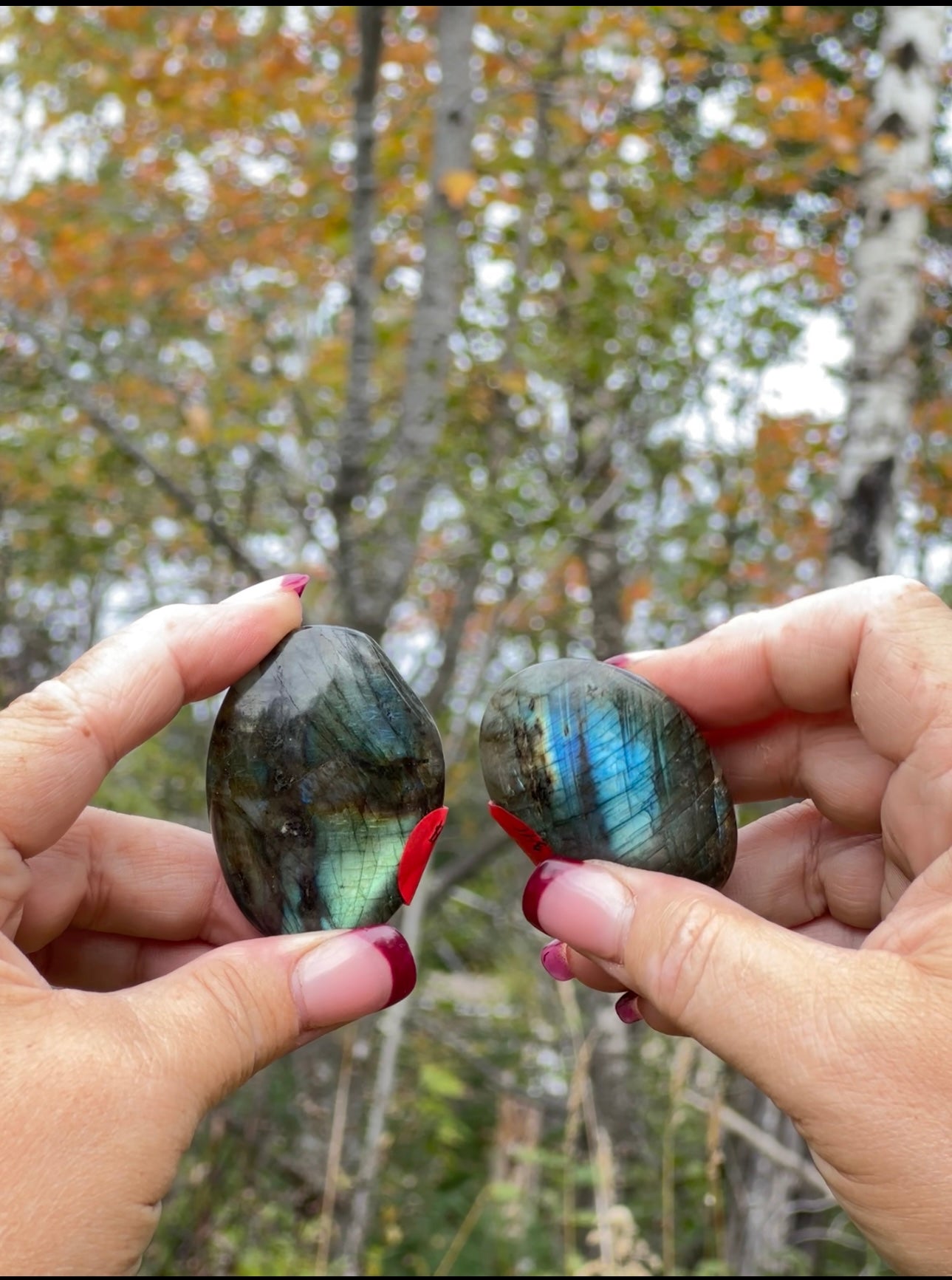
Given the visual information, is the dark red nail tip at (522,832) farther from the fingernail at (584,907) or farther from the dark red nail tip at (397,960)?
the dark red nail tip at (397,960)

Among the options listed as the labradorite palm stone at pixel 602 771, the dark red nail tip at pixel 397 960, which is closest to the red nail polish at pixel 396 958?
the dark red nail tip at pixel 397 960

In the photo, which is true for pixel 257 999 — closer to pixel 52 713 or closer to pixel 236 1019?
pixel 236 1019

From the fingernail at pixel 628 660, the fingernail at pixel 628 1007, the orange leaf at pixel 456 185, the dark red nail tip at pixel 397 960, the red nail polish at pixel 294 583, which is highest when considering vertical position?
the orange leaf at pixel 456 185

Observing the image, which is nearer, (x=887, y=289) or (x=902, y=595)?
(x=902, y=595)

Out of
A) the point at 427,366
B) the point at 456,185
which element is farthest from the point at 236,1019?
the point at 456,185

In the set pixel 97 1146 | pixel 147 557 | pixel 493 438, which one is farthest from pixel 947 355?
pixel 97 1146

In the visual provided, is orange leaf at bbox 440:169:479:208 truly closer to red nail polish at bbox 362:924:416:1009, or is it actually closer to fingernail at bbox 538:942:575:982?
fingernail at bbox 538:942:575:982
